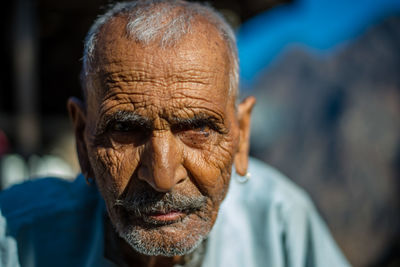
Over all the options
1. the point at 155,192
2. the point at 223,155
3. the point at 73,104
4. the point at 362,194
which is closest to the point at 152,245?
the point at 155,192

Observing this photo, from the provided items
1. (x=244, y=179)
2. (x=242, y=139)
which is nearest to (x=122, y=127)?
(x=242, y=139)

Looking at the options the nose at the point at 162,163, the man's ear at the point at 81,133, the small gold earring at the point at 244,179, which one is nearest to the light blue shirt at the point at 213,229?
the small gold earring at the point at 244,179

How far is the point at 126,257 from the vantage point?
6.58 ft

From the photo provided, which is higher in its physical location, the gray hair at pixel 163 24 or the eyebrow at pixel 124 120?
the gray hair at pixel 163 24

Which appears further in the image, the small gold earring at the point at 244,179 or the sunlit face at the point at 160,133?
the small gold earring at the point at 244,179

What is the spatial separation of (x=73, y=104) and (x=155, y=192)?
0.72 metres

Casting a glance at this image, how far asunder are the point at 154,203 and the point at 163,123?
34 centimetres

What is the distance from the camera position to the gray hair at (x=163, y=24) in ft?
5.20

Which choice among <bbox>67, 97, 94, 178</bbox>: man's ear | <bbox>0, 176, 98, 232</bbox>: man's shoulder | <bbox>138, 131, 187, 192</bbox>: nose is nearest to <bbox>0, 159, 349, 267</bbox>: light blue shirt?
<bbox>0, 176, 98, 232</bbox>: man's shoulder

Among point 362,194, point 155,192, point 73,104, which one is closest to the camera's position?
point 155,192

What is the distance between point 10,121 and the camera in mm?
5629

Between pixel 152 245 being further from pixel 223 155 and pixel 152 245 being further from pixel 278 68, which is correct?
pixel 278 68

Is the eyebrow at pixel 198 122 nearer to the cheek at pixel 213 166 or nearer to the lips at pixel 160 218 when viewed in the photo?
the cheek at pixel 213 166

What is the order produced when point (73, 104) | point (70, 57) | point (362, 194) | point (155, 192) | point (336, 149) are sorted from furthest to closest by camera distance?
point (70, 57), point (336, 149), point (362, 194), point (73, 104), point (155, 192)
